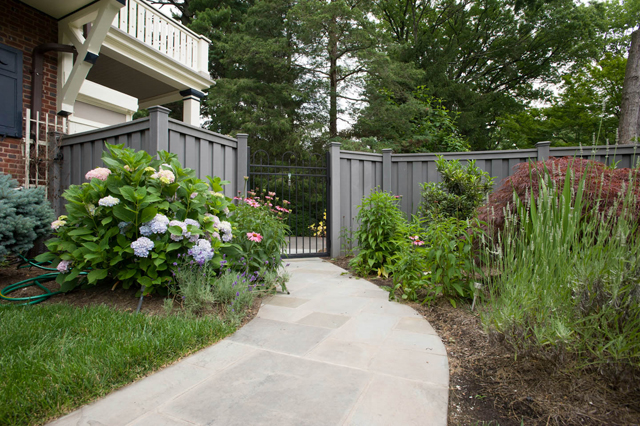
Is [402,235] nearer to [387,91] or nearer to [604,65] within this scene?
[387,91]

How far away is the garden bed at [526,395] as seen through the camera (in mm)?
1398

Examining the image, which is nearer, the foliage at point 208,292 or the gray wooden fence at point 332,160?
the foliage at point 208,292

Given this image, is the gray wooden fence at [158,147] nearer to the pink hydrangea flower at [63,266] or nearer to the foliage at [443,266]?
the pink hydrangea flower at [63,266]

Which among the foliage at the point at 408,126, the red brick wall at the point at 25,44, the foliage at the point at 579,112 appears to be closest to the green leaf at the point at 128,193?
the red brick wall at the point at 25,44

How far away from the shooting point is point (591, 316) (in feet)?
4.83

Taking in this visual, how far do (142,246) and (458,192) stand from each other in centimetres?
384

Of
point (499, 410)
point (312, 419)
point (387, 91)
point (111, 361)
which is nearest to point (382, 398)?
point (312, 419)

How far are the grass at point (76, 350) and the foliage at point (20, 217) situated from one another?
808 millimetres

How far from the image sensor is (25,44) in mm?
4648

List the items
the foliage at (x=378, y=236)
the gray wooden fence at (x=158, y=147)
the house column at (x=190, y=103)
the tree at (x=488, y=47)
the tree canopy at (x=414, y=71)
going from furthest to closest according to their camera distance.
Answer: the tree at (x=488, y=47)
the tree canopy at (x=414, y=71)
the house column at (x=190, y=103)
the foliage at (x=378, y=236)
the gray wooden fence at (x=158, y=147)

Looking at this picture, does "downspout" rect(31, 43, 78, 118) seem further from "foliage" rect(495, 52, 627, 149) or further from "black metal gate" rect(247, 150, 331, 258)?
"foliage" rect(495, 52, 627, 149)

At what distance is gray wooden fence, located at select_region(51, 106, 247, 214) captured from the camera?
340 cm

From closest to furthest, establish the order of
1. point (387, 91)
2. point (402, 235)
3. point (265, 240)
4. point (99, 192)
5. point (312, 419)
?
point (312, 419) → point (99, 192) → point (265, 240) → point (402, 235) → point (387, 91)

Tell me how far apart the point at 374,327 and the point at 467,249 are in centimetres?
95
